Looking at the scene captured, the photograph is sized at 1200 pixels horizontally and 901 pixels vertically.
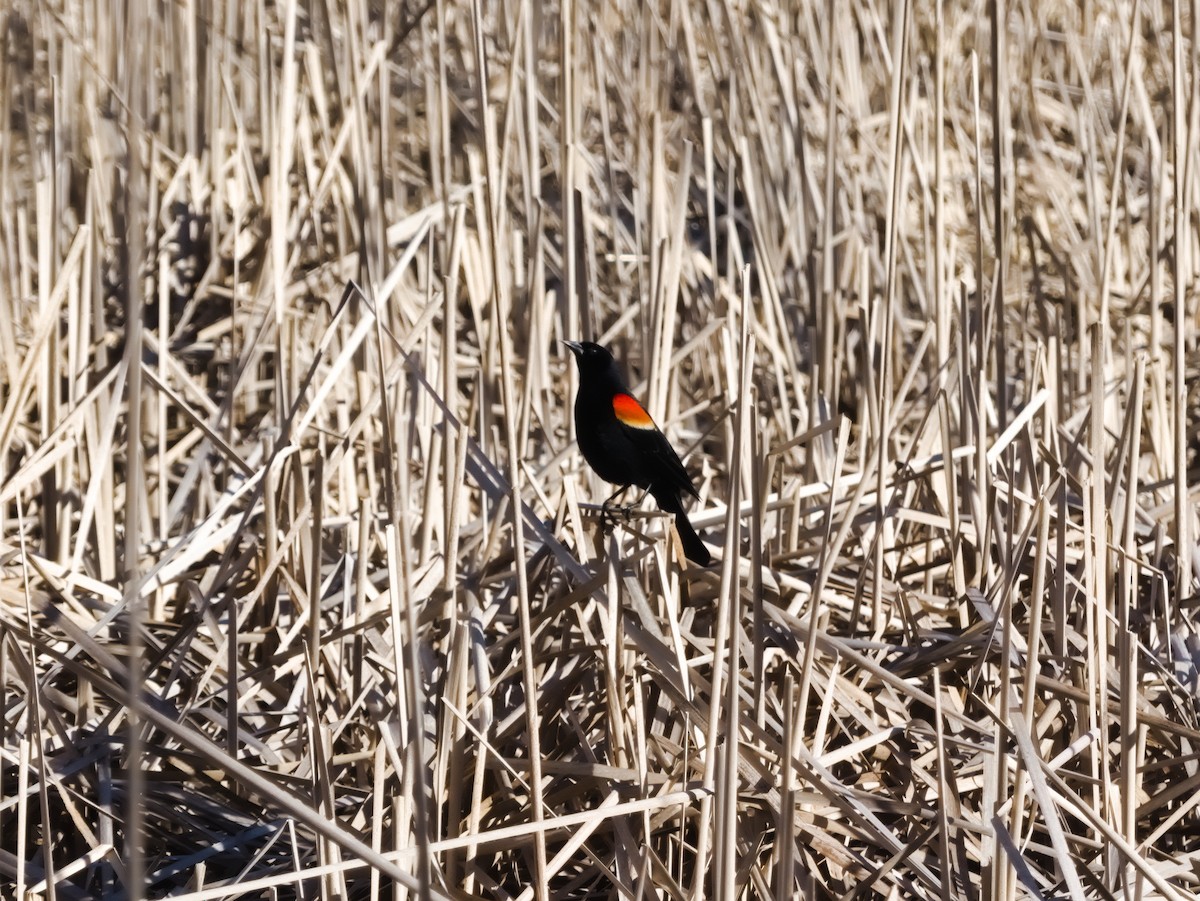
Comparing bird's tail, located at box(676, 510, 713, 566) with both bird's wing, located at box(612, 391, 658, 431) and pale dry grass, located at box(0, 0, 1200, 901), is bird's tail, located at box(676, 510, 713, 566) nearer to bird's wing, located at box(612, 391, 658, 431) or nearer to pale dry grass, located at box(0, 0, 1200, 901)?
pale dry grass, located at box(0, 0, 1200, 901)

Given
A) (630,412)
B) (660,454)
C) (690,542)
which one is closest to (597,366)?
(630,412)

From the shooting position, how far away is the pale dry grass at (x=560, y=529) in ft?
6.14

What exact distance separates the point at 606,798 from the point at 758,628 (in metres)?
0.41

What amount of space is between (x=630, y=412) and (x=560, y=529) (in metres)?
0.52

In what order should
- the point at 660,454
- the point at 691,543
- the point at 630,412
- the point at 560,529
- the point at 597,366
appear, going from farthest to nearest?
the point at 597,366 < the point at 630,412 < the point at 660,454 < the point at 691,543 < the point at 560,529

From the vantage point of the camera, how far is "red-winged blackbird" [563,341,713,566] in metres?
2.68

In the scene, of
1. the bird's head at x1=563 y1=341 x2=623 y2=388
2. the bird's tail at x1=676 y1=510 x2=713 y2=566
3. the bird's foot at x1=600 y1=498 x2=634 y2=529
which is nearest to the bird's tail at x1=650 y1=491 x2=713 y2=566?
the bird's tail at x1=676 y1=510 x2=713 y2=566

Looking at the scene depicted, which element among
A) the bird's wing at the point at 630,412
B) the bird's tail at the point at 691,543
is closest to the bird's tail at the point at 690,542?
the bird's tail at the point at 691,543

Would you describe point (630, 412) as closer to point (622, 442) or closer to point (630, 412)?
point (630, 412)

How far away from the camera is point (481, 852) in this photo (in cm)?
206

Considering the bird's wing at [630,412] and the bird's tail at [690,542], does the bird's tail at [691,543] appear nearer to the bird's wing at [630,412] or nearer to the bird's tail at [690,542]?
the bird's tail at [690,542]

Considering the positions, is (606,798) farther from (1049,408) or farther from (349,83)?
(349,83)

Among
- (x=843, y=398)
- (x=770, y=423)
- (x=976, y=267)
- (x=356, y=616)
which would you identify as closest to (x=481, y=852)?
(x=356, y=616)

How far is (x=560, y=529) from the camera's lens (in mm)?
2375
